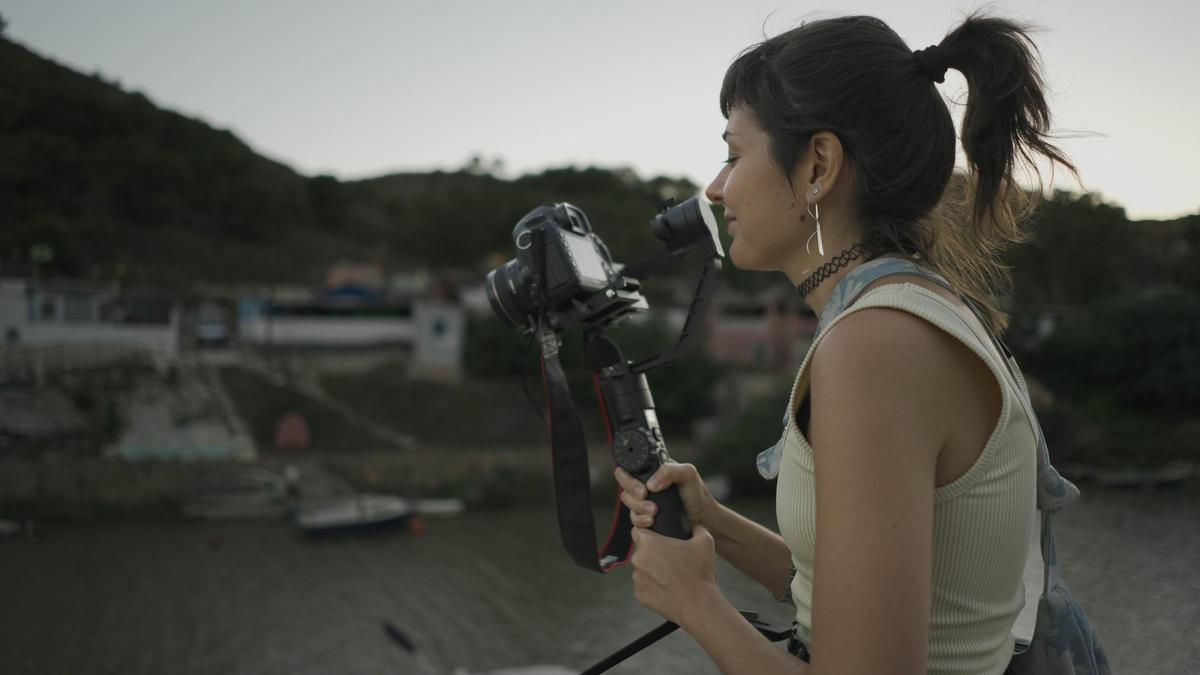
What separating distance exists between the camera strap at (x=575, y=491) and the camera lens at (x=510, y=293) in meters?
0.13

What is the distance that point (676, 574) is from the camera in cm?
78

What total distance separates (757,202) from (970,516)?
13.1 inches

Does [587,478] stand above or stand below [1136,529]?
above

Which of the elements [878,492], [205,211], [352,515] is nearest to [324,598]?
[352,515]

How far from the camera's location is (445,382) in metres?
19.7

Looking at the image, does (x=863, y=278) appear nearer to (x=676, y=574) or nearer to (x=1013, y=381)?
(x=1013, y=381)

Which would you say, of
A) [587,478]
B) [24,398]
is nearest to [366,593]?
[24,398]

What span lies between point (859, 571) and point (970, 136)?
1.54 feet

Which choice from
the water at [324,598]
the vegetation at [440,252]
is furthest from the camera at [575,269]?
the vegetation at [440,252]

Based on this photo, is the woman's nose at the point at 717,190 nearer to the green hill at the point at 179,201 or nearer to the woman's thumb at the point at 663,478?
the woman's thumb at the point at 663,478

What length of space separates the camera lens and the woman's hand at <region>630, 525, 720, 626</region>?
0.39 m

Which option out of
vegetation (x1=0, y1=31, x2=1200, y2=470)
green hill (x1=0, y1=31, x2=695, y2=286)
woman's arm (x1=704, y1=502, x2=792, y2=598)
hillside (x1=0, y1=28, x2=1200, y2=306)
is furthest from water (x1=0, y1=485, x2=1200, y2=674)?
woman's arm (x1=704, y1=502, x2=792, y2=598)

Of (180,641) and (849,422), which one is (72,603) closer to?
(180,641)

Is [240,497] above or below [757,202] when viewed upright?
below
